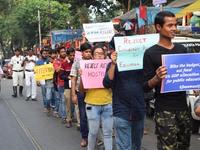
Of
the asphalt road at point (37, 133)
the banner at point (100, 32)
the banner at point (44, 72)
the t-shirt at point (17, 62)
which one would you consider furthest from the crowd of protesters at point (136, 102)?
the t-shirt at point (17, 62)

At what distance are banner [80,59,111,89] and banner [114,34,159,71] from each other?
1210 millimetres

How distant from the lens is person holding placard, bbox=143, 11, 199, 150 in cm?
347

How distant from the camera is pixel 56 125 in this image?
875 cm

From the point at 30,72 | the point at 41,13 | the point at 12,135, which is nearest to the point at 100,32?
the point at 12,135

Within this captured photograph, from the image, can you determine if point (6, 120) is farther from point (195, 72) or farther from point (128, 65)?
point (195, 72)

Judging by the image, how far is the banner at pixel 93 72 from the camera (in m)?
5.55

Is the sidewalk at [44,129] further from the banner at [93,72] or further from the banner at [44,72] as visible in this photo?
the banner at [93,72]

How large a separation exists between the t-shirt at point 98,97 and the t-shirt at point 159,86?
1887 mm

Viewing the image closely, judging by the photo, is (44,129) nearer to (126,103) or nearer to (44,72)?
(44,72)

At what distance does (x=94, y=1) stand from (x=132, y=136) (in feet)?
86.8

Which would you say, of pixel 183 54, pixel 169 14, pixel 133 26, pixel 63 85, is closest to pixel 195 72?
pixel 183 54

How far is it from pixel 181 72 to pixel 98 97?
214 cm

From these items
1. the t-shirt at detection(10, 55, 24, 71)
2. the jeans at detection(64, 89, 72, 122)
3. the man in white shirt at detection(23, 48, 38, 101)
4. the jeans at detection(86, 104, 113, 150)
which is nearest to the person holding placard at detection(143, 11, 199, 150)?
the jeans at detection(86, 104, 113, 150)

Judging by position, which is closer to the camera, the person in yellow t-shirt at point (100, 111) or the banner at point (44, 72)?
the person in yellow t-shirt at point (100, 111)
